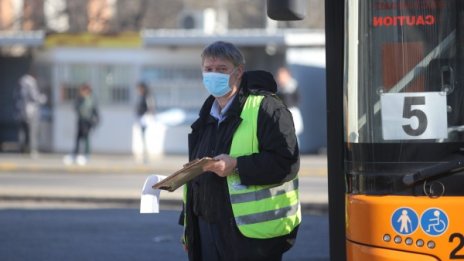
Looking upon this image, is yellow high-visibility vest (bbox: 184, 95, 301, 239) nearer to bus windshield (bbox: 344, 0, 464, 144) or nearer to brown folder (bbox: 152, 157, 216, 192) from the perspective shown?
brown folder (bbox: 152, 157, 216, 192)

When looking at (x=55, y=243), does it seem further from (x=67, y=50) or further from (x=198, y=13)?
(x=198, y=13)

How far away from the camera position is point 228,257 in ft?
17.5

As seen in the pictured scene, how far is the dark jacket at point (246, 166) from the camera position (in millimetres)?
5234

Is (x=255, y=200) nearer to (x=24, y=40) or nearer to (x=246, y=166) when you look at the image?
(x=246, y=166)

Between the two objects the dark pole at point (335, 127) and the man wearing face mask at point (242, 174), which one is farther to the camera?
the dark pole at point (335, 127)

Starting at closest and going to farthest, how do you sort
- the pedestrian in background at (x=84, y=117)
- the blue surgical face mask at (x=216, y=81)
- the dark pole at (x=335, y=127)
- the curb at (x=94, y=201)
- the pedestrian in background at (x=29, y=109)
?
the blue surgical face mask at (x=216, y=81), the dark pole at (x=335, y=127), the curb at (x=94, y=201), the pedestrian in background at (x=84, y=117), the pedestrian in background at (x=29, y=109)

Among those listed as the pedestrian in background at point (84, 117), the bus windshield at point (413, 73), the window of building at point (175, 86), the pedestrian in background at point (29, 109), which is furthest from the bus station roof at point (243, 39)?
the bus windshield at point (413, 73)

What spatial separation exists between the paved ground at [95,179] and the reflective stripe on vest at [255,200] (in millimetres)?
7982

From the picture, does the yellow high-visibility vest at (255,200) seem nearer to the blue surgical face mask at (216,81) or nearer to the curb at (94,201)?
the blue surgical face mask at (216,81)

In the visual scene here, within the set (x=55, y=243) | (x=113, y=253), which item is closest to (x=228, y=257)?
(x=113, y=253)

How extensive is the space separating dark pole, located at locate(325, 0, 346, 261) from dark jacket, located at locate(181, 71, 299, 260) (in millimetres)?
385

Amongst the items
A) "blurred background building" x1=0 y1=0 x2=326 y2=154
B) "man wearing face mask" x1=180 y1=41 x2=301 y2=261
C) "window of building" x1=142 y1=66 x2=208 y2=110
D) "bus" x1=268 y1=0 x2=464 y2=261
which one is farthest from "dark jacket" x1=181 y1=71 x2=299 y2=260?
"window of building" x1=142 y1=66 x2=208 y2=110

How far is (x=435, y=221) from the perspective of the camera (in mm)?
4953

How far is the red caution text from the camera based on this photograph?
201 inches
